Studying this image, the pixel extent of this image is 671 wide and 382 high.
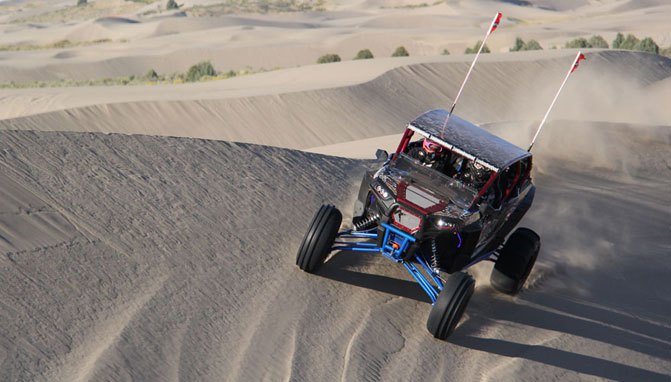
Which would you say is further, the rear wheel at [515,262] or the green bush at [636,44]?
the green bush at [636,44]

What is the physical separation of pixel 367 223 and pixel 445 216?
102 cm

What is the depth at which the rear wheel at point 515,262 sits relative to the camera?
9602 millimetres

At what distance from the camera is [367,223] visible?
936 centimetres

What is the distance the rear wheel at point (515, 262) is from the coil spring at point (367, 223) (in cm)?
156

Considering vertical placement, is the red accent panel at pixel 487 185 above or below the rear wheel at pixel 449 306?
above

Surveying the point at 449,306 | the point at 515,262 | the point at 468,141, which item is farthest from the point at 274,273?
the point at 515,262

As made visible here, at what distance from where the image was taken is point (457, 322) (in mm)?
8242

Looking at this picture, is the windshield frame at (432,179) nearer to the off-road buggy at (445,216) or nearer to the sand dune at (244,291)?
the off-road buggy at (445,216)

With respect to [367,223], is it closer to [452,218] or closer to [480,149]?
[452,218]

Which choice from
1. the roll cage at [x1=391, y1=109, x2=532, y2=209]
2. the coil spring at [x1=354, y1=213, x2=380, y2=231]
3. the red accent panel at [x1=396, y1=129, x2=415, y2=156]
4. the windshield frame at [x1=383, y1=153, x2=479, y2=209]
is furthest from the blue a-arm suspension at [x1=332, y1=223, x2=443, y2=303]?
the red accent panel at [x1=396, y1=129, x2=415, y2=156]

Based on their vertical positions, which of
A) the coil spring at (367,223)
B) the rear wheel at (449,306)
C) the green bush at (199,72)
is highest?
the coil spring at (367,223)

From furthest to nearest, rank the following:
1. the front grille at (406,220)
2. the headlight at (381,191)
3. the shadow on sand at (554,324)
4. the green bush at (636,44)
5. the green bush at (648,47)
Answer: the green bush at (636,44) < the green bush at (648,47) < the headlight at (381,191) < the front grille at (406,220) < the shadow on sand at (554,324)

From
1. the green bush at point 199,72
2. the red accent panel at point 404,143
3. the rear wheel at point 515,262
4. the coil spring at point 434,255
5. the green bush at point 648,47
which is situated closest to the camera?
the coil spring at point 434,255

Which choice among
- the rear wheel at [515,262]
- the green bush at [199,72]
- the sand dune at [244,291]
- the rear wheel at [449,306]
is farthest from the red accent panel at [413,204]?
the green bush at [199,72]
